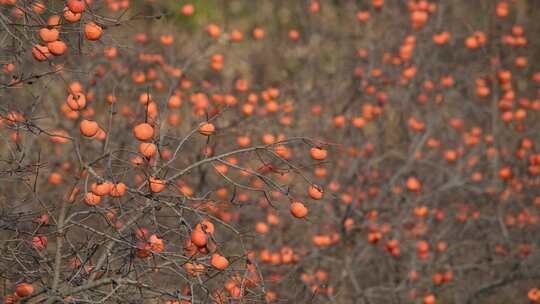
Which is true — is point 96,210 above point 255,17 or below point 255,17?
above

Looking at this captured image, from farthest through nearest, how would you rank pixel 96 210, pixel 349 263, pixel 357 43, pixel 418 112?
pixel 357 43 < pixel 418 112 < pixel 349 263 < pixel 96 210

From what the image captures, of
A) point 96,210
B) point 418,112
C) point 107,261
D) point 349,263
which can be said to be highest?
point 96,210

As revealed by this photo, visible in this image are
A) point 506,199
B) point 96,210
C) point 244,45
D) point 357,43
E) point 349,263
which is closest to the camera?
point 96,210

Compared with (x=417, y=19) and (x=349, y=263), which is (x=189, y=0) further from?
(x=349, y=263)

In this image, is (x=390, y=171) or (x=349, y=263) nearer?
(x=349, y=263)

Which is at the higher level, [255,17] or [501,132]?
[255,17]

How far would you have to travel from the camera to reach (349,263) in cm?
466

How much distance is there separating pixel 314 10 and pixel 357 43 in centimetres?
97

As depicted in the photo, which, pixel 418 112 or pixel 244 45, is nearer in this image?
pixel 418 112

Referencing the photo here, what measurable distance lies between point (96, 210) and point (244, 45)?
17.8 ft

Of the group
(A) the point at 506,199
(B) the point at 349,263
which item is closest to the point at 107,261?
(B) the point at 349,263

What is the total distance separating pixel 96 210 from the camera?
95.0 inches

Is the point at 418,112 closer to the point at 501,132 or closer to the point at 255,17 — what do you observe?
the point at 501,132

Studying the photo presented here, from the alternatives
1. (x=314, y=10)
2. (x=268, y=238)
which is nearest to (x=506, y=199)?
(x=268, y=238)
